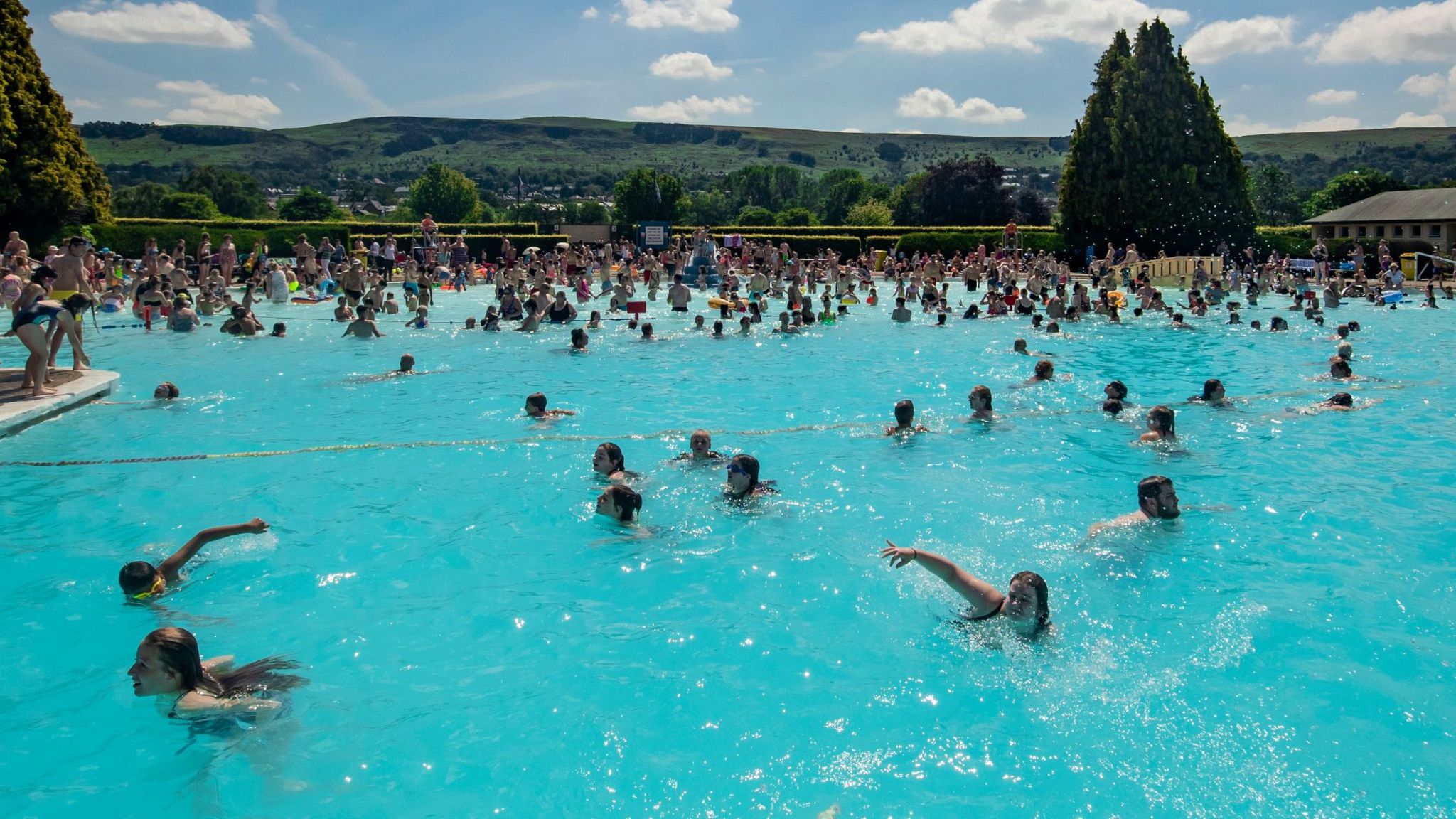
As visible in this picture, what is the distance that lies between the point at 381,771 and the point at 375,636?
4.90 ft

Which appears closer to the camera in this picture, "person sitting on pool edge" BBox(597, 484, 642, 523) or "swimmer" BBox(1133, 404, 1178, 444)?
"person sitting on pool edge" BBox(597, 484, 642, 523)

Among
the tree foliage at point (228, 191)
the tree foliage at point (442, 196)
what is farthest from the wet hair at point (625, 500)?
the tree foliage at point (228, 191)

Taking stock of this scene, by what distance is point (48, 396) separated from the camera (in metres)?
11.7

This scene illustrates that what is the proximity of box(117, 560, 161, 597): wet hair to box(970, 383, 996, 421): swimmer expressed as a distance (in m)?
8.21

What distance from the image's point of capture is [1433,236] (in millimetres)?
55938

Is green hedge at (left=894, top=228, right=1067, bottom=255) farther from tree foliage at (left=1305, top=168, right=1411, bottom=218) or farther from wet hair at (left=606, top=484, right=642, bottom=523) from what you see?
tree foliage at (left=1305, top=168, right=1411, bottom=218)

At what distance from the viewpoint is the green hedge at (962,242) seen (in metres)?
40.6

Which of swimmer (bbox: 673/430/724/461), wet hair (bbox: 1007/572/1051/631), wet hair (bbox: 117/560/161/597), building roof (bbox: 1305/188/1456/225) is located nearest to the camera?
wet hair (bbox: 1007/572/1051/631)

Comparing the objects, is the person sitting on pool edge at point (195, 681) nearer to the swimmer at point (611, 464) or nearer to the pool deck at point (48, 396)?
the swimmer at point (611, 464)

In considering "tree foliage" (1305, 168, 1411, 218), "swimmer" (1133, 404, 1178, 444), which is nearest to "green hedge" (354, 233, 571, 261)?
"swimmer" (1133, 404, 1178, 444)

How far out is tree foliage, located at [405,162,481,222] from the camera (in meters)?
116

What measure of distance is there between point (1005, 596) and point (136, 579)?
17.6ft

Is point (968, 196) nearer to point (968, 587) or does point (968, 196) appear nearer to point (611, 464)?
point (611, 464)

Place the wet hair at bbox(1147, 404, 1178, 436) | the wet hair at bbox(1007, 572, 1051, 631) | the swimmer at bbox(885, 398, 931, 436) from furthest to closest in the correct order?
the swimmer at bbox(885, 398, 931, 436)
the wet hair at bbox(1147, 404, 1178, 436)
the wet hair at bbox(1007, 572, 1051, 631)
